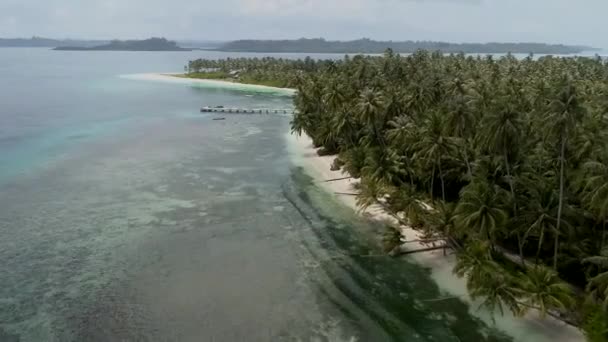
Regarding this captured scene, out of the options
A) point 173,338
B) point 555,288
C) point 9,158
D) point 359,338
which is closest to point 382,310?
point 359,338

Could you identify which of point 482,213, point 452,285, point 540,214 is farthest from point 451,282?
point 540,214

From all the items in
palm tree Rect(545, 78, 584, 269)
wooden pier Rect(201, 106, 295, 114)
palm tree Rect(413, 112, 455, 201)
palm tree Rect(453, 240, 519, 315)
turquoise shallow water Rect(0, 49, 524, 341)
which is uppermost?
palm tree Rect(545, 78, 584, 269)

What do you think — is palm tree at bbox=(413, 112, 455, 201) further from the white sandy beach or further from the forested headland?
the white sandy beach

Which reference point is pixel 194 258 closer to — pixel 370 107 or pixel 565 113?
pixel 370 107

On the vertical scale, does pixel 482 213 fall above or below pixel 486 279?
above

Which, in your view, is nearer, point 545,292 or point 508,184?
point 545,292

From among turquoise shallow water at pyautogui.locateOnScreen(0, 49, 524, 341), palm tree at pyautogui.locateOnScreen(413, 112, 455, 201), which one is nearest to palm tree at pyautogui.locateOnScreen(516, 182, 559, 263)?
turquoise shallow water at pyautogui.locateOnScreen(0, 49, 524, 341)
